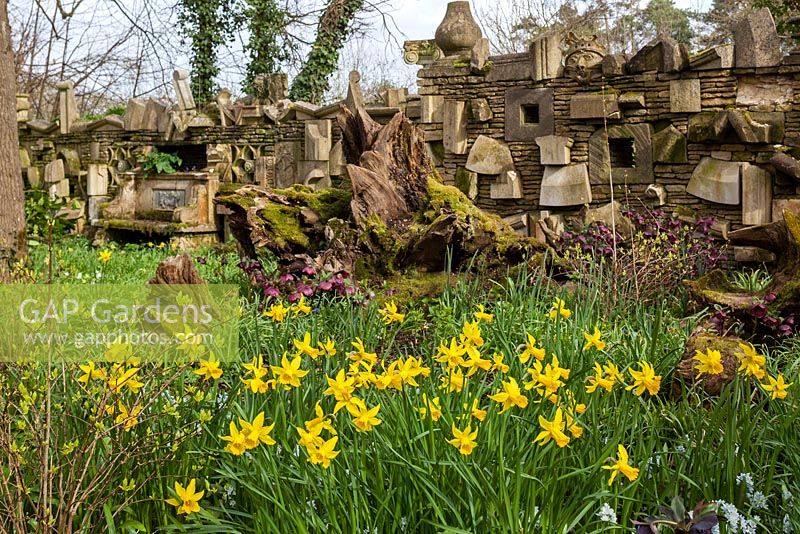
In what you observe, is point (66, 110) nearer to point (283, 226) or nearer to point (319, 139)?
point (319, 139)

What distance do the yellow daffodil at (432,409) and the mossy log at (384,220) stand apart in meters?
3.73

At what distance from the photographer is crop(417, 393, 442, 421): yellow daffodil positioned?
2.18m

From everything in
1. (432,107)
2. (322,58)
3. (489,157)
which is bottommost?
(489,157)

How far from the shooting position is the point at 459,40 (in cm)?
1085

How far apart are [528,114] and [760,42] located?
8.78ft

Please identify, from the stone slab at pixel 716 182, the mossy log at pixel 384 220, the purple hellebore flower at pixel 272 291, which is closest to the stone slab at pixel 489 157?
the stone slab at pixel 716 182

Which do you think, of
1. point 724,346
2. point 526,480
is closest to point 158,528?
point 526,480

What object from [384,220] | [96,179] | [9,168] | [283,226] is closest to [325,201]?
[283,226]

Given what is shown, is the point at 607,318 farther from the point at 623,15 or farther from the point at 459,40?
the point at 623,15

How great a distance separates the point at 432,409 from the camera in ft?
7.32

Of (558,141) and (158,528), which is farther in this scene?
(558,141)

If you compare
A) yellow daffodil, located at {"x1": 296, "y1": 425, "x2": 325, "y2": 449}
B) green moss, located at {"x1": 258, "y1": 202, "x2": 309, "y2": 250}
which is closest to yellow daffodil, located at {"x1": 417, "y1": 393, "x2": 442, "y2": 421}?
yellow daffodil, located at {"x1": 296, "y1": 425, "x2": 325, "y2": 449}

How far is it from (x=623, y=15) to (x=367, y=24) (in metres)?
8.28

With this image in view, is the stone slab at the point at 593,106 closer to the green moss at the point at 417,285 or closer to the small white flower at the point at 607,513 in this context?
the green moss at the point at 417,285
